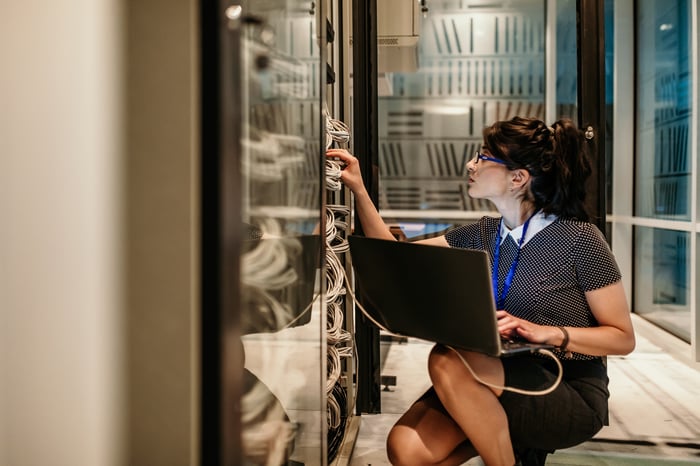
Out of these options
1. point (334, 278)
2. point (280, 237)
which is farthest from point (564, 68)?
point (280, 237)

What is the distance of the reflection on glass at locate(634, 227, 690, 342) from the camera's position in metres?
3.96

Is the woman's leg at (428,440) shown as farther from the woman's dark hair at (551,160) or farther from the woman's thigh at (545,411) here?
the woman's dark hair at (551,160)

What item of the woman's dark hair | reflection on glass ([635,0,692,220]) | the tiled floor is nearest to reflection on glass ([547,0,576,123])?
reflection on glass ([635,0,692,220])

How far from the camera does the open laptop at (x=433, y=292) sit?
4.35 ft

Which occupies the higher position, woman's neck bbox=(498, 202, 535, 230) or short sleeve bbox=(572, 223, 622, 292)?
woman's neck bbox=(498, 202, 535, 230)

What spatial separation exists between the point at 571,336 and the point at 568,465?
83 centimetres

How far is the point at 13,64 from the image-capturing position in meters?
0.68

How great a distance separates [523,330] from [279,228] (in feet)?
2.47

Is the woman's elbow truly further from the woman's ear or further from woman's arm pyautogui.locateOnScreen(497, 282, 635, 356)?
the woman's ear

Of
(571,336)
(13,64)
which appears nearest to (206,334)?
(13,64)

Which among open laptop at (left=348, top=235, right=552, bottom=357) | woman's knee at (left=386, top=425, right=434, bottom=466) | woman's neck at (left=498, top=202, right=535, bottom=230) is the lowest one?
woman's knee at (left=386, top=425, right=434, bottom=466)

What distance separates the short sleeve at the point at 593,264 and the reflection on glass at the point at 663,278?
8.26 feet

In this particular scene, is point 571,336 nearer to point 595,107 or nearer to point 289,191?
point 289,191

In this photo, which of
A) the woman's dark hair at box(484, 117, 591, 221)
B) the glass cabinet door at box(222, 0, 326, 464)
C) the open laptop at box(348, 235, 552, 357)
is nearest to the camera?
the glass cabinet door at box(222, 0, 326, 464)
